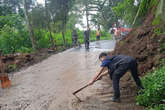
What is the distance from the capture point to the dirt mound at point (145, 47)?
5949 millimetres

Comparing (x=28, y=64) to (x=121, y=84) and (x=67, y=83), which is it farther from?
(x=121, y=84)

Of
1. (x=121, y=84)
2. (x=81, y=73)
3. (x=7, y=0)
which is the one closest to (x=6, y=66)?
(x=81, y=73)

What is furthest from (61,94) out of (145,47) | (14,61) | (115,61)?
(14,61)

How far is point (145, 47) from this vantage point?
22.1ft

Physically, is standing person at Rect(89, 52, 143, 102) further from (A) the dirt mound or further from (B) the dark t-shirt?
(A) the dirt mound

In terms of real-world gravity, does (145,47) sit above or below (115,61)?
above

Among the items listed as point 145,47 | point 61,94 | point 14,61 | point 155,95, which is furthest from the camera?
point 14,61

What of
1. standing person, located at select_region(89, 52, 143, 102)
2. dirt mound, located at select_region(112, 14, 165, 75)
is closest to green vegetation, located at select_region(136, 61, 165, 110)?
standing person, located at select_region(89, 52, 143, 102)

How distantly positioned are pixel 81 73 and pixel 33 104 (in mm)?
3234

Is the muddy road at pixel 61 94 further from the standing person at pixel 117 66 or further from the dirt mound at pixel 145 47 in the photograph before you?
the dirt mound at pixel 145 47

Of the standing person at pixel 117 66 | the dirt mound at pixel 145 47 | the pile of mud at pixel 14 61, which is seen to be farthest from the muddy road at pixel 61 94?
the pile of mud at pixel 14 61

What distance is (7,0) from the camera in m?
26.8

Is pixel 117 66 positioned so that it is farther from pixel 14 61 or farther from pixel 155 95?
pixel 14 61

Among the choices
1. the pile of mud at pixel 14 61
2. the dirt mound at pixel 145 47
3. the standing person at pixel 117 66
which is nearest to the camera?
the standing person at pixel 117 66
